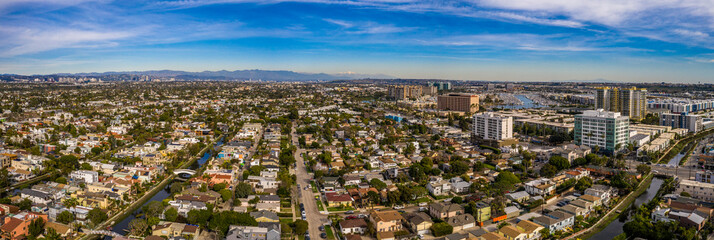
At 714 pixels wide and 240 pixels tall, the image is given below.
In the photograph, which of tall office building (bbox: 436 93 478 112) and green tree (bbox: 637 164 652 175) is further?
tall office building (bbox: 436 93 478 112)

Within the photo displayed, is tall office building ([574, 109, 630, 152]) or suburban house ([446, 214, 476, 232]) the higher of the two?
tall office building ([574, 109, 630, 152])

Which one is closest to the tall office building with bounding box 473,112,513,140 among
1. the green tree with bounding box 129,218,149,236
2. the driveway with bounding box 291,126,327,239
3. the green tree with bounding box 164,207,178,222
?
the driveway with bounding box 291,126,327,239

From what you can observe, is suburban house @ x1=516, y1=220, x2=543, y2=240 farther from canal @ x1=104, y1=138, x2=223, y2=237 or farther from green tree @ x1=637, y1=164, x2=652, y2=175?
canal @ x1=104, y1=138, x2=223, y2=237

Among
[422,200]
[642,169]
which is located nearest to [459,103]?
[642,169]

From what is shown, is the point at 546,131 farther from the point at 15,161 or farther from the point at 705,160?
the point at 15,161

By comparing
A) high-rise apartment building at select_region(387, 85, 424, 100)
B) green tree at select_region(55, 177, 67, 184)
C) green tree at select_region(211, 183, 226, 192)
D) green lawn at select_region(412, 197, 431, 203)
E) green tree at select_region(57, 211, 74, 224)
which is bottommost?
green lawn at select_region(412, 197, 431, 203)

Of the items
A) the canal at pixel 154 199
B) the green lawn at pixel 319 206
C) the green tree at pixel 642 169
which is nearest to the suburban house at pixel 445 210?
the green lawn at pixel 319 206

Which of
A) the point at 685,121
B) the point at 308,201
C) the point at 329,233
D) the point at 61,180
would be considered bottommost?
the point at 329,233

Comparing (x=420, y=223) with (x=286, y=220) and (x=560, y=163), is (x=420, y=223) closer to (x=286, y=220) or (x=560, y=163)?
(x=286, y=220)
